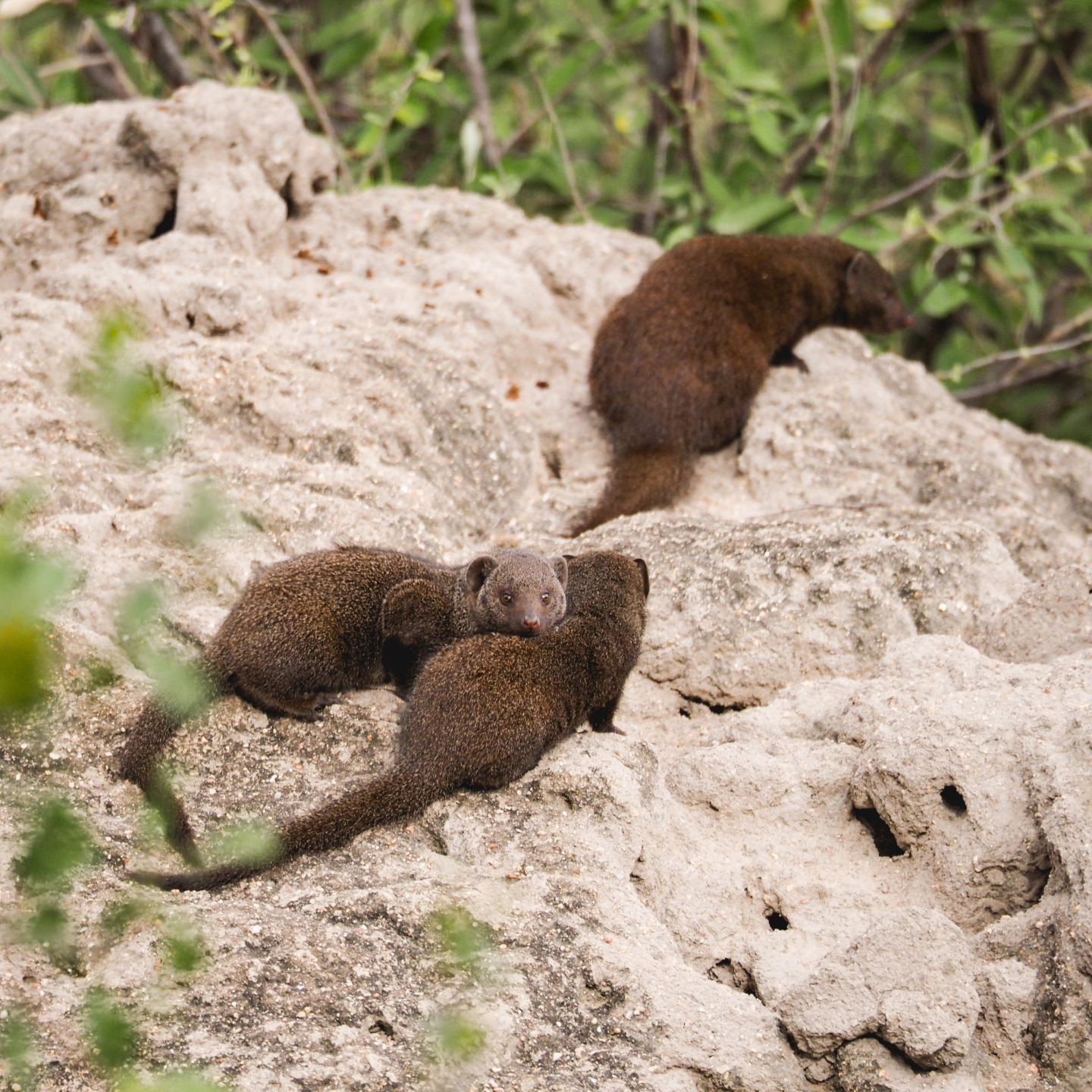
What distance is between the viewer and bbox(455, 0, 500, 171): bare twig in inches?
263

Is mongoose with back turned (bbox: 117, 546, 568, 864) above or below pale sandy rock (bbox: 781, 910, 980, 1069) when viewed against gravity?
above

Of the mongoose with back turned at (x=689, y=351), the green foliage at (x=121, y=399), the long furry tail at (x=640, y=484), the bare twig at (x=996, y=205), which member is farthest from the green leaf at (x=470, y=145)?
the green foliage at (x=121, y=399)

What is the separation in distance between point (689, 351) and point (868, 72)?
2948mm

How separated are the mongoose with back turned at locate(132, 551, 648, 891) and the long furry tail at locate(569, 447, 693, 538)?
0.89m

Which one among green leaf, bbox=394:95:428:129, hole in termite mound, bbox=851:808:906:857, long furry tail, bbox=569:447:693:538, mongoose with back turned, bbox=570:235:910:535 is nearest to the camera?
hole in termite mound, bbox=851:808:906:857

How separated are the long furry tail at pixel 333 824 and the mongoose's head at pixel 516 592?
0.57 metres

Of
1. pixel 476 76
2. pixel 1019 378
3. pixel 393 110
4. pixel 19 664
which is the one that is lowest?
pixel 1019 378

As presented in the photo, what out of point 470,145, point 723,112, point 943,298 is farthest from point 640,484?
point 723,112

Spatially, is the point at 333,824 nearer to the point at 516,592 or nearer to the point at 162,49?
the point at 516,592

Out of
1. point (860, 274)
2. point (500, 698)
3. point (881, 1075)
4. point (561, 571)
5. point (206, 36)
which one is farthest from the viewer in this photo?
point (206, 36)

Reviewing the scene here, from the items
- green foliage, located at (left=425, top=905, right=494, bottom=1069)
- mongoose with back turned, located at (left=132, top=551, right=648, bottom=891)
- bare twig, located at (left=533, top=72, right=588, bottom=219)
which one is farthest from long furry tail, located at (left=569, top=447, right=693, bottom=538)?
bare twig, located at (left=533, top=72, right=588, bottom=219)

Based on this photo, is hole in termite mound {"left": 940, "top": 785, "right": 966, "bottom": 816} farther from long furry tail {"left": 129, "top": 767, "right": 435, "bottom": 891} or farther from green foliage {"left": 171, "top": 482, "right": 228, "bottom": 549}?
green foliage {"left": 171, "top": 482, "right": 228, "bottom": 549}

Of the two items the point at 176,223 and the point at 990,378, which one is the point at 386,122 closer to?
the point at 176,223

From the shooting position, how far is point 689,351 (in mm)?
4969
